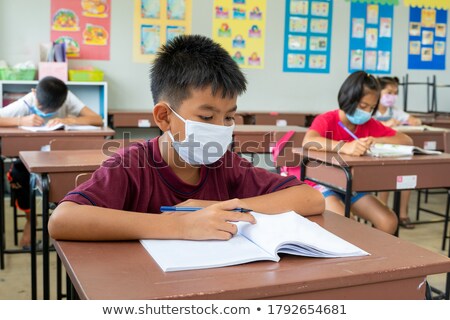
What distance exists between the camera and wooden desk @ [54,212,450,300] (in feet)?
2.69

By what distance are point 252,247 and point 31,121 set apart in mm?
2726

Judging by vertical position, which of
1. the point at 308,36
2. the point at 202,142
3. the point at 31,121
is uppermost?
the point at 308,36

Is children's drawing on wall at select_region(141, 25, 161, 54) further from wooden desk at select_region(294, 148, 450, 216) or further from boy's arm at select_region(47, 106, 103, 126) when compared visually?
wooden desk at select_region(294, 148, 450, 216)

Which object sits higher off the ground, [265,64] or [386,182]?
[265,64]

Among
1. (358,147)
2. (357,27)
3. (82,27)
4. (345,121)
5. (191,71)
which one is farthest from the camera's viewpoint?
(357,27)

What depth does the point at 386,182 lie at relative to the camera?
256 centimetres

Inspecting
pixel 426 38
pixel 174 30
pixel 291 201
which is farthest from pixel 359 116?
pixel 426 38

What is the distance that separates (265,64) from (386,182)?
3645 mm

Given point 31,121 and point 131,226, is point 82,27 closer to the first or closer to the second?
point 31,121

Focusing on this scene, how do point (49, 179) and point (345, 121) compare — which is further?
point (345, 121)

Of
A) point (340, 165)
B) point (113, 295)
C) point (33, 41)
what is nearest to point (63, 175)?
point (340, 165)

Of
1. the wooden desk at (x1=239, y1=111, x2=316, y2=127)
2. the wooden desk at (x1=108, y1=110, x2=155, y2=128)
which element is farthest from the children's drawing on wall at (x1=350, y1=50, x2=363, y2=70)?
the wooden desk at (x1=108, y1=110, x2=155, y2=128)

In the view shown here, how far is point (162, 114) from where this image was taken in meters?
1.36

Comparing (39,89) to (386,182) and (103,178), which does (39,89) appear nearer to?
(386,182)
